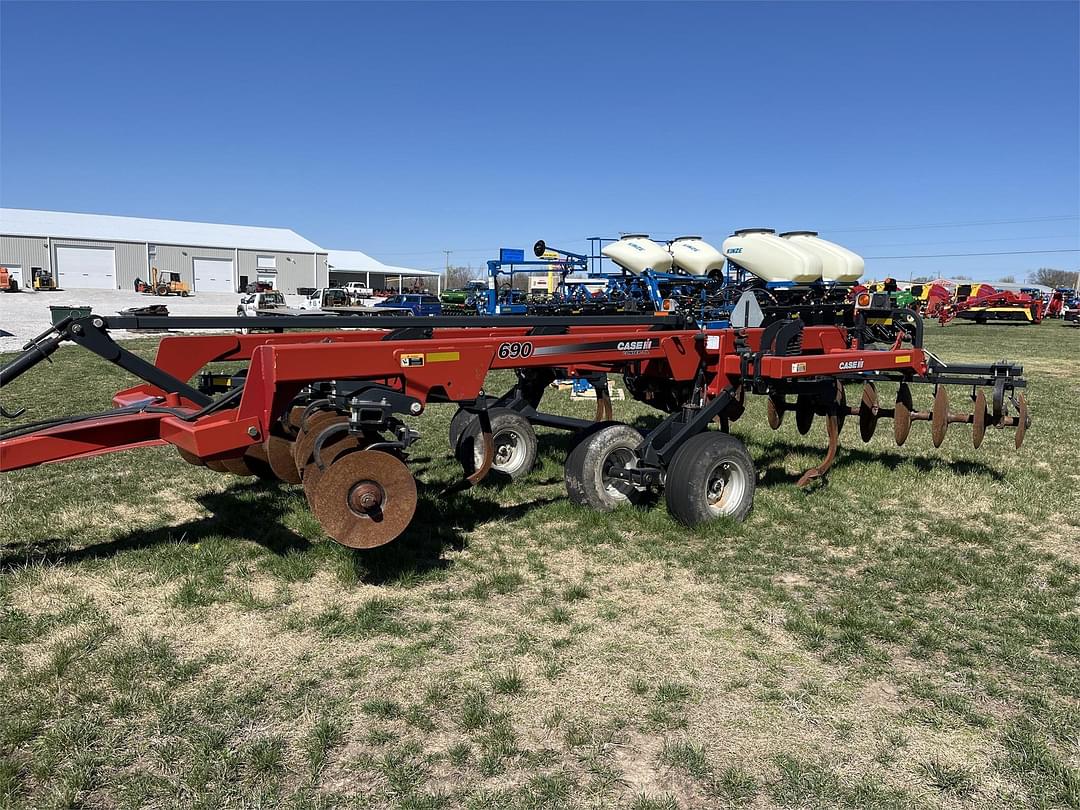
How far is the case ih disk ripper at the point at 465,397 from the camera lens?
446cm

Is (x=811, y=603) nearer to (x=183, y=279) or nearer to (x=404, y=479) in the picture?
(x=404, y=479)

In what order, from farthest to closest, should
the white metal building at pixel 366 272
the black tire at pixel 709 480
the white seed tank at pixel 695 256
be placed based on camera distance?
the white metal building at pixel 366 272 → the white seed tank at pixel 695 256 → the black tire at pixel 709 480

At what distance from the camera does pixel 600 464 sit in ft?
21.2

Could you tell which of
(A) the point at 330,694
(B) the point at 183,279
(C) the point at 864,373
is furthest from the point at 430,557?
(B) the point at 183,279

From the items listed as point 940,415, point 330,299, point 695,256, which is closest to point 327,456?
point 940,415

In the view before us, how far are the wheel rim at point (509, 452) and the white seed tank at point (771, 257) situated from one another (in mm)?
6208

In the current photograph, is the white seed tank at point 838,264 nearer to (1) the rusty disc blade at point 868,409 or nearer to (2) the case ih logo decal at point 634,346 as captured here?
(1) the rusty disc blade at point 868,409

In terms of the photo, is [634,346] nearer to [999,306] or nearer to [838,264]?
[838,264]

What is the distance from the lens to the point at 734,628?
4492mm

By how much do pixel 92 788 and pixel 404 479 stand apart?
1.98 m

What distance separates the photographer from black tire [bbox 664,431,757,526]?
19.5 ft

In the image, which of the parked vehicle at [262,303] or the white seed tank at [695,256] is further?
the parked vehicle at [262,303]

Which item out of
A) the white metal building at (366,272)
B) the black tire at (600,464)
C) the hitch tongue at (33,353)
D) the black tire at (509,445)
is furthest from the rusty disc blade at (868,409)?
the white metal building at (366,272)

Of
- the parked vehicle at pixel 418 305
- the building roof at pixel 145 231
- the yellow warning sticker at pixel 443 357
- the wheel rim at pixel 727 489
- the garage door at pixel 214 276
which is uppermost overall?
the building roof at pixel 145 231
